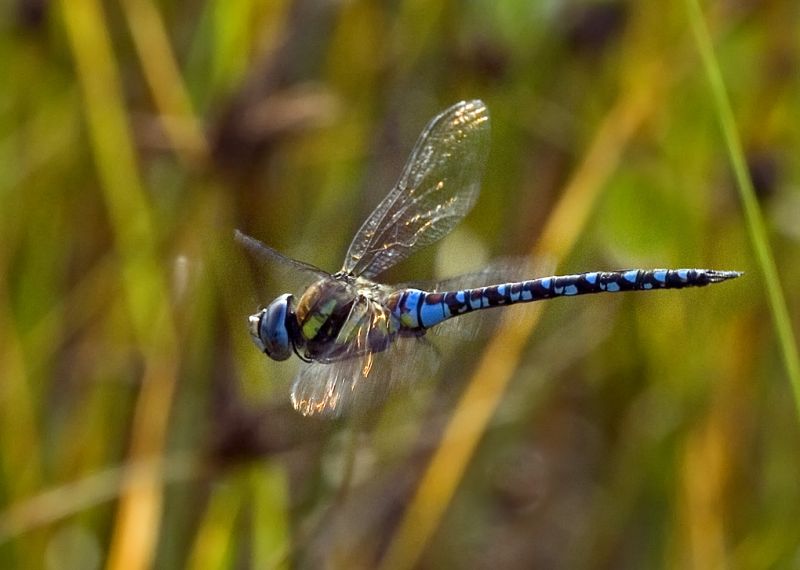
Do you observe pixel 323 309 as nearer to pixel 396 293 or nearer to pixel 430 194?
pixel 396 293

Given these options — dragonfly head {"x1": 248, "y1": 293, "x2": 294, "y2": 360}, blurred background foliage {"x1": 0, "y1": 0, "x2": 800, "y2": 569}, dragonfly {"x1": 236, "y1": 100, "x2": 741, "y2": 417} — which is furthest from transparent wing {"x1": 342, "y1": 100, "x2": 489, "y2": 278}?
blurred background foliage {"x1": 0, "y1": 0, "x2": 800, "y2": 569}

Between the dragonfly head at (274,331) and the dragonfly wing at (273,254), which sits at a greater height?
the dragonfly wing at (273,254)

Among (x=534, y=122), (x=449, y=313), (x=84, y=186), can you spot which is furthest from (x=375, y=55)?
(x=449, y=313)

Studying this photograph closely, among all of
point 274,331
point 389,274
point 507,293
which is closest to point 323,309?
point 274,331

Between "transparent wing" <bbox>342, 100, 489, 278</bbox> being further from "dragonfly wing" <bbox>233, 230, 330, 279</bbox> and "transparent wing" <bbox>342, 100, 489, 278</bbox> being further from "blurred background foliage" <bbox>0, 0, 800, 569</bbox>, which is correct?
"blurred background foliage" <bbox>0, 0, 800, 569</bbox>

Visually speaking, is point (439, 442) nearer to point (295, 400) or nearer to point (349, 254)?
point (349, 254)

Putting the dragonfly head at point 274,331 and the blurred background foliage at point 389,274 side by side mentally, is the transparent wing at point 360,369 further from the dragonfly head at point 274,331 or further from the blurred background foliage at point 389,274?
the blurred background foliage at point 389,274

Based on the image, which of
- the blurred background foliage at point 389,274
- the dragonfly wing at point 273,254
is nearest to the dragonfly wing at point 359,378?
the dragonfly wing at point 273,254
